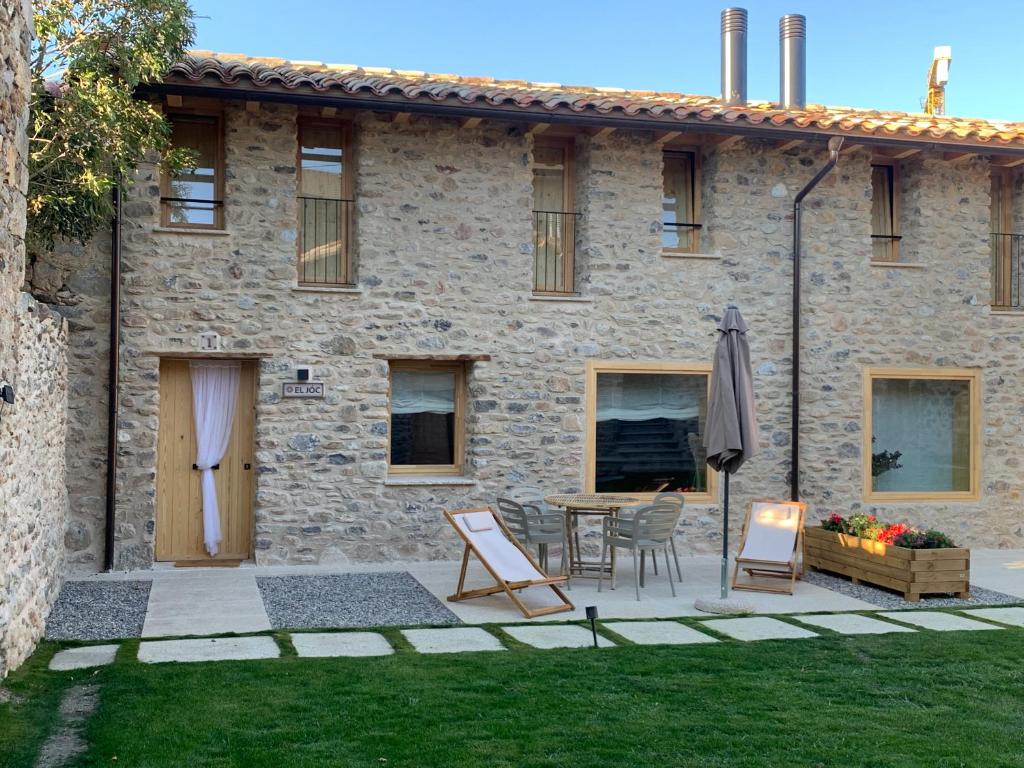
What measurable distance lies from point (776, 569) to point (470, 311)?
388 cm

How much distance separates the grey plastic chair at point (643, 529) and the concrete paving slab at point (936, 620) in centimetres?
176

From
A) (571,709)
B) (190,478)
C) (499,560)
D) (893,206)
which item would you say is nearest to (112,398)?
(190,478)

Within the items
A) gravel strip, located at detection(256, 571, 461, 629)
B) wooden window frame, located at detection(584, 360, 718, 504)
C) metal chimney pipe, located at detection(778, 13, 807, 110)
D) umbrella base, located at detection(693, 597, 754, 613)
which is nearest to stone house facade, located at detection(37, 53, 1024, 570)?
wooden window frame, located at detection(584, 360, 718, 504)

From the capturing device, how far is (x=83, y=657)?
5.98m

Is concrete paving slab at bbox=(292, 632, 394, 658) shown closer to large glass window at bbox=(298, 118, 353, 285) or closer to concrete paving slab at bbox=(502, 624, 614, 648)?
concrete paving slab at bbox=(502, 624, 614, 648)

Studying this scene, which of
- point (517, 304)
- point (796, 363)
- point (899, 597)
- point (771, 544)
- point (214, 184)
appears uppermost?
point (214, 184)

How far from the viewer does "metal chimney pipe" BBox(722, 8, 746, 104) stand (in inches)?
505

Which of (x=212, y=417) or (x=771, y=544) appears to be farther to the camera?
(x=212, y=417)

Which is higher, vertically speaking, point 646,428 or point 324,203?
Result: point 324,203

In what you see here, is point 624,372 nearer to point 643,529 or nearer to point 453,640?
point 643,529

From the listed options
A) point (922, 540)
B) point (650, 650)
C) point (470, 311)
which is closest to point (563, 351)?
point (470, 311)

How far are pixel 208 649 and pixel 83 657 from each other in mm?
713

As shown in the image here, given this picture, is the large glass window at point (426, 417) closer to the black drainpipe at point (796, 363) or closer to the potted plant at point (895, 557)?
the black drainpipe at point (796, 363)

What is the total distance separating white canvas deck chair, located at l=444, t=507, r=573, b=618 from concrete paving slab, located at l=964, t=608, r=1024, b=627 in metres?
3.15
